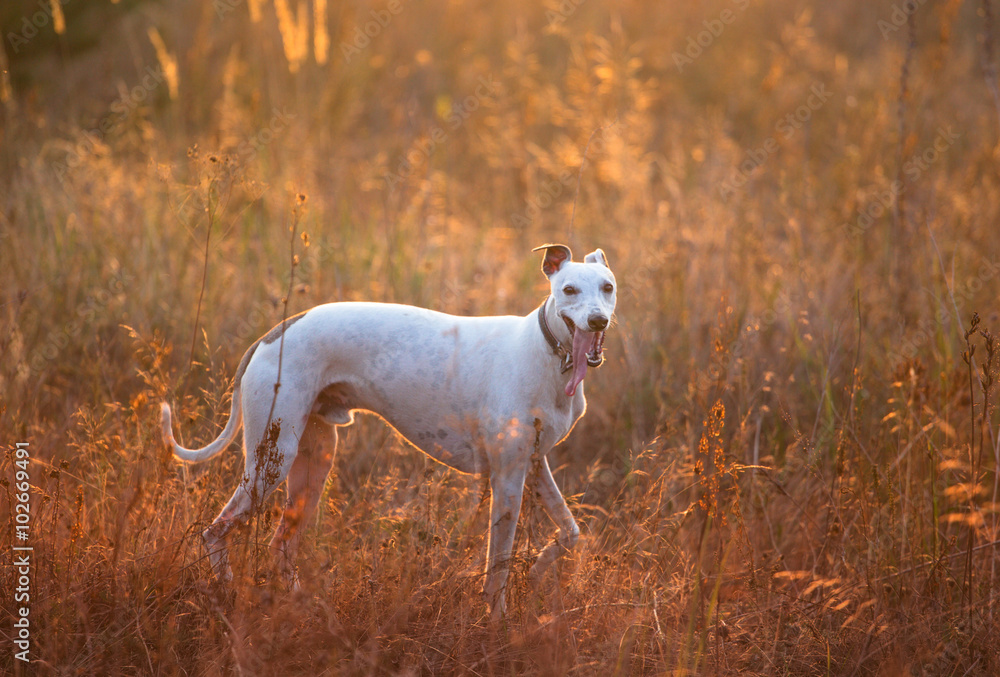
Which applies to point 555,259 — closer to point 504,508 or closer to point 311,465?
point 504,508

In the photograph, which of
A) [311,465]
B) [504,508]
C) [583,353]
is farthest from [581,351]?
[311,465]

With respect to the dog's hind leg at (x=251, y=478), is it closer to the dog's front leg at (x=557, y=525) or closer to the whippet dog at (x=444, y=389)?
the whippet dog at (x=444, y=389)

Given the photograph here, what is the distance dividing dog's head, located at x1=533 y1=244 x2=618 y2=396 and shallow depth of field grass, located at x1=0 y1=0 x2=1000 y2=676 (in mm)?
506

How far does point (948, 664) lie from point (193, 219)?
19.5ft

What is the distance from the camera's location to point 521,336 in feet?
11.3

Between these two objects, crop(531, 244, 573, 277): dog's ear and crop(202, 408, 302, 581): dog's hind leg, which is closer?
crop(202, 408, 302, 581): dog's hind leg

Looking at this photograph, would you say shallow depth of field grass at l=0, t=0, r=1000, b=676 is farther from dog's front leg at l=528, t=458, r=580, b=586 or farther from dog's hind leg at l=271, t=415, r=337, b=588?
dog's hind leg at l=271, t=415, r=337, b=588

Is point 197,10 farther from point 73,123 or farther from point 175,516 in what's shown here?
point 175,516

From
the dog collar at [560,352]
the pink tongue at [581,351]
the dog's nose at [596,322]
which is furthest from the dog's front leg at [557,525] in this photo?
the dog's nose at [596,322]

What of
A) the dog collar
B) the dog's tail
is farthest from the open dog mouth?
the dog's tail

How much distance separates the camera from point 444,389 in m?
3.46

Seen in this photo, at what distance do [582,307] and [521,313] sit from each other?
10.1 feet

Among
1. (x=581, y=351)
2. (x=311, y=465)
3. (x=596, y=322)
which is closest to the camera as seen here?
(x=596, y=322)

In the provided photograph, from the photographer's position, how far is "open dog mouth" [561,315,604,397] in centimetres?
310
